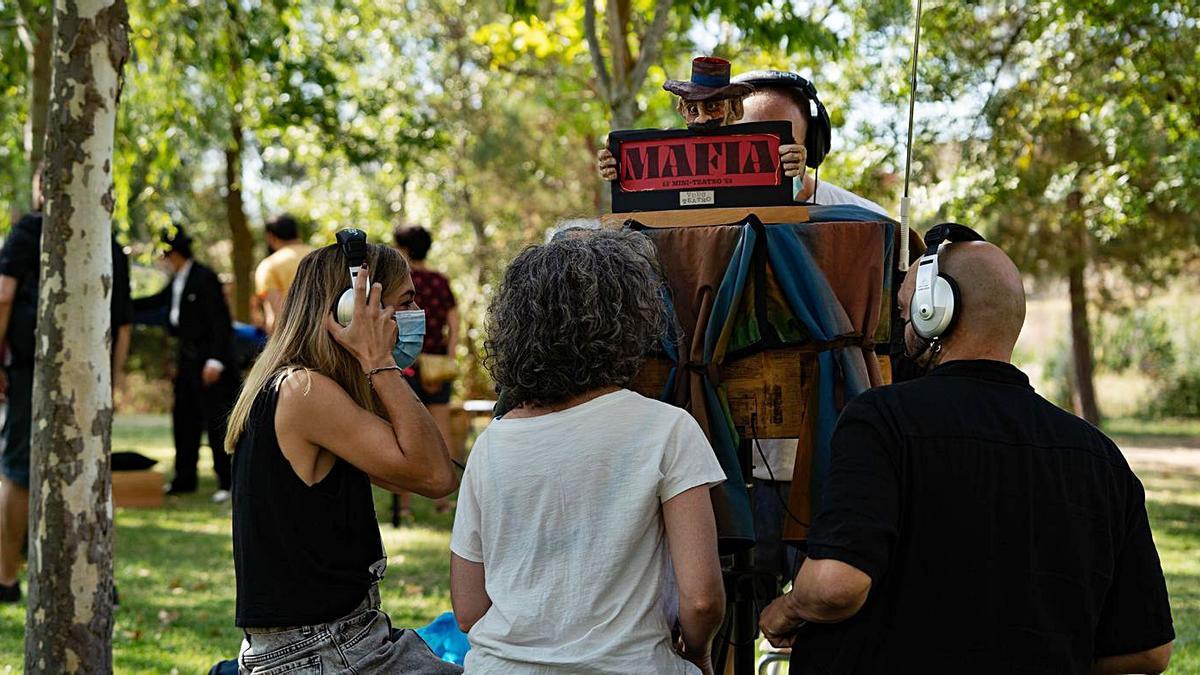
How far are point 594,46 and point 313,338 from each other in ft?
15.9

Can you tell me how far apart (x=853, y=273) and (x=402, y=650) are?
58.0 inches

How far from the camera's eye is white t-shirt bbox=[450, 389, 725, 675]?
2850 mm

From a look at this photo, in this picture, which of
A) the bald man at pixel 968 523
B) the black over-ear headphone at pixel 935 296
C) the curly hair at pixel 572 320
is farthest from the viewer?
the curly hair at pixel 572 320

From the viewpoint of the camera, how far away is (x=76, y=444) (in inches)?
177

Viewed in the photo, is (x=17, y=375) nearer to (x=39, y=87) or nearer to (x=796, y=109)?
(x=39, y=87)

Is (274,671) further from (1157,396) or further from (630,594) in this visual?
(1157,396)

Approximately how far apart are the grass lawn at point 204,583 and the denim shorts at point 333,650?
259 cm

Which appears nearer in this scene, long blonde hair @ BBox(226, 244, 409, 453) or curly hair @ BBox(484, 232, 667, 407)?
curly hair @ BBox(484, 232, 667, 407)

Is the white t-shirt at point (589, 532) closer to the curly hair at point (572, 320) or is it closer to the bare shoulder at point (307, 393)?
the curly hair at point (572, 320)

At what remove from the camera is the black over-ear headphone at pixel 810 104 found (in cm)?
400

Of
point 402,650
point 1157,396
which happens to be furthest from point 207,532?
point 1157,396

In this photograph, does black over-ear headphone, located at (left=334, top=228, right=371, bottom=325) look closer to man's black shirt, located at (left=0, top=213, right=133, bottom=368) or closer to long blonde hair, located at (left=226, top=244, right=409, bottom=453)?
long blonde hair, located at (left=226, top=244, right=409, bottom=453)

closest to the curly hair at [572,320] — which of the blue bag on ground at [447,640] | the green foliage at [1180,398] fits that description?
the blue bag on ground at [447,640]

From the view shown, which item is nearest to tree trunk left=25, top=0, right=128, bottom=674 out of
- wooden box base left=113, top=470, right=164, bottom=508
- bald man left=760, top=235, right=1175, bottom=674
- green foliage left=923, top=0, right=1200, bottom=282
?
bald man left=760, top=235, right=1175, bottom=674
